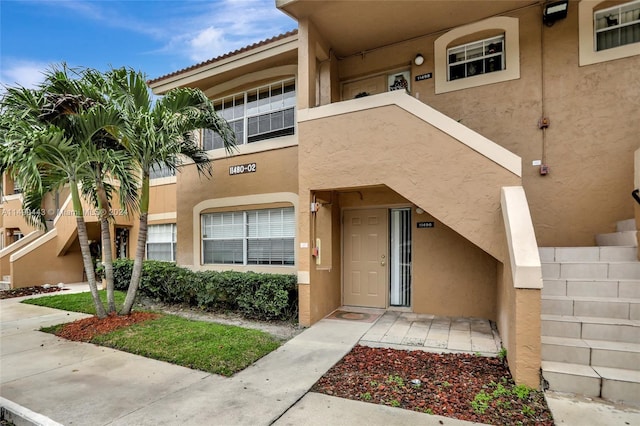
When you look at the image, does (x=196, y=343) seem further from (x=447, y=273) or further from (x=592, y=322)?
(x=592, y=322)

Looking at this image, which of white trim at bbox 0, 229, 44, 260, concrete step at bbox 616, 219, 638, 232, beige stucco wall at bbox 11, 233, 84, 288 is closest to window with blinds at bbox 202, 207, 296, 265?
concrete step at bbox 616, 219, 638, 232

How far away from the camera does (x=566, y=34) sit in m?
6.61

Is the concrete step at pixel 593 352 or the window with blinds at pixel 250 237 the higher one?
the window with blinds at pixel 250 237

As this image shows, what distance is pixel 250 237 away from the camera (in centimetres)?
934

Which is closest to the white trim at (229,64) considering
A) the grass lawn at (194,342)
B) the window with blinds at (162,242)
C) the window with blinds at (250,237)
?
the window with blinds at (250,237)

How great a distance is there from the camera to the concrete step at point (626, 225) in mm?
5555

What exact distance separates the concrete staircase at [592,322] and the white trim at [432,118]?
68.6 inches

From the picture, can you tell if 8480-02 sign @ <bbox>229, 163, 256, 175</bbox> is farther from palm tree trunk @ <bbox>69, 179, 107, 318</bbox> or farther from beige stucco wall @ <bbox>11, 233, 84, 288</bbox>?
beige stucco wall @ <bbox>11, 233, 84, 288</bbox>

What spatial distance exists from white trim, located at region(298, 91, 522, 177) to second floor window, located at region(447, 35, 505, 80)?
8.23ft

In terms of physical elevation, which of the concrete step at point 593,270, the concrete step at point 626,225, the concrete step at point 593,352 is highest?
the concrete step at point 626,225

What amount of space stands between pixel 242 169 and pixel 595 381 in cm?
857

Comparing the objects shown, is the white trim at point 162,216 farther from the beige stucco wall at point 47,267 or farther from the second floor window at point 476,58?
the second floor window at point 476,58

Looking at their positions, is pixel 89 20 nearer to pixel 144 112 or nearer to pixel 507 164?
pixel 144 112

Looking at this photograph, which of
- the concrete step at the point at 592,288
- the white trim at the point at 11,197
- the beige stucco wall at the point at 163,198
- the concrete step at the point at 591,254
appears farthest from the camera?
the white trim at the point at 11,197
